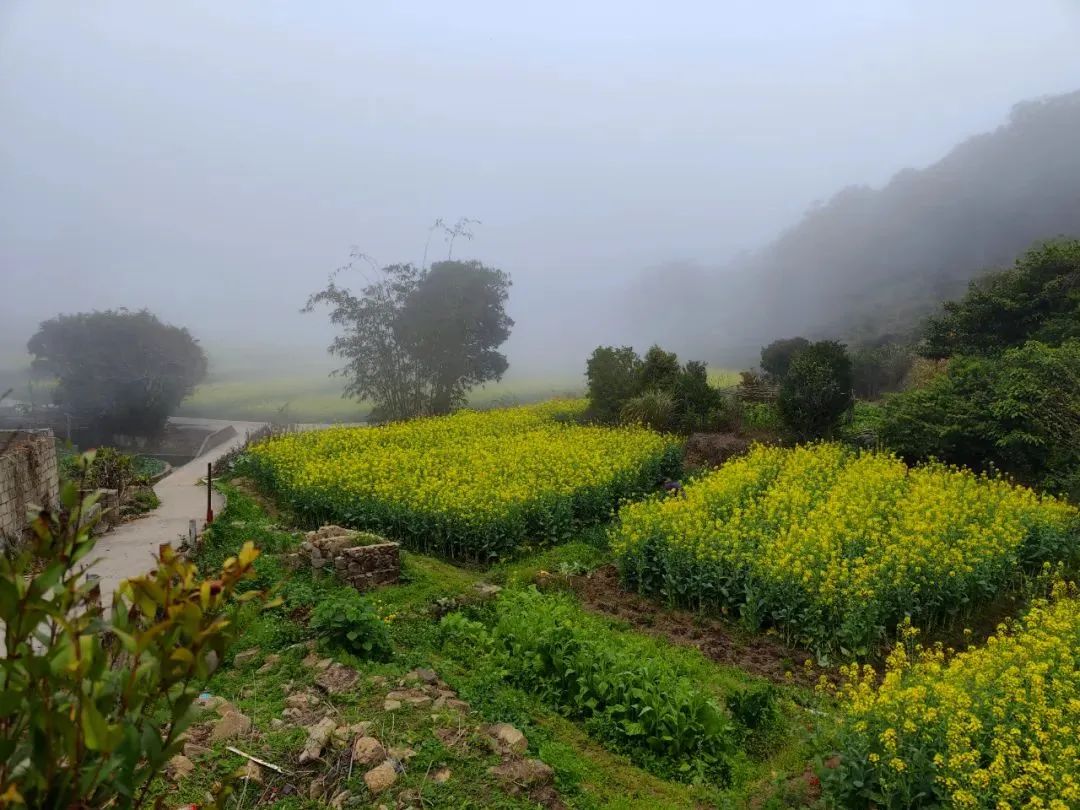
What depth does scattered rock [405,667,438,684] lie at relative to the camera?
18.1 feet

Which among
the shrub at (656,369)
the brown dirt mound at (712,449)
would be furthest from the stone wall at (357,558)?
the shrub at (656,369)

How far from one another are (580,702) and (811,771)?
1772 millimetres

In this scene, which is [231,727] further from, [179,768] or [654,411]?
[654,411]

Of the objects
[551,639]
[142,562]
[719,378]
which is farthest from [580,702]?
[719,378]

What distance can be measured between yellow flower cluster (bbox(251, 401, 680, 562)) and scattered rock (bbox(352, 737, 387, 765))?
5898 mm

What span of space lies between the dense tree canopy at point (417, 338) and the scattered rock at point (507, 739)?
80.4ft

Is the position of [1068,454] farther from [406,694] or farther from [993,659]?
[406,694]

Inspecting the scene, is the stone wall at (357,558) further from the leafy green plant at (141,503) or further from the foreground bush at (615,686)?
the leafy green plant at (141,503)

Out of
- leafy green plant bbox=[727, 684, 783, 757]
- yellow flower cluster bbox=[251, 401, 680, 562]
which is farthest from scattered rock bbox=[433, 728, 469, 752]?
yellow flower cluster bbox=[251, 401, 680, 562]

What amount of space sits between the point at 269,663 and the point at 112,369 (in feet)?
104

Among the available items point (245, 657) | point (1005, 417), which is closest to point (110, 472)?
point (245, 657)

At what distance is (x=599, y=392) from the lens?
20922mm

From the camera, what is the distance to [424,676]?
5562 millimetres

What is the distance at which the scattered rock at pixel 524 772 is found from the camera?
423 cm
